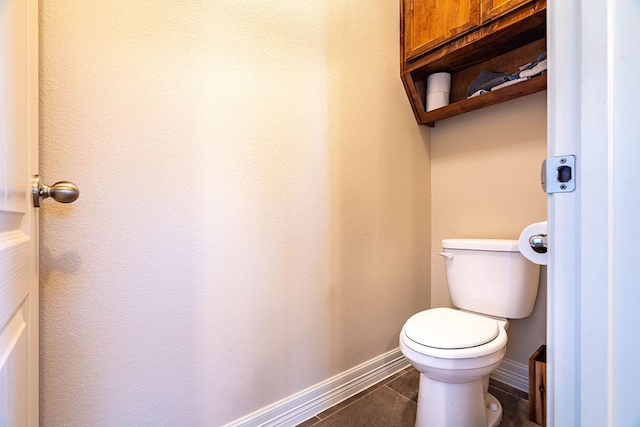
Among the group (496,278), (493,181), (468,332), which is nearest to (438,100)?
(493,181)

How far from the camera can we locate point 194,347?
1017 millimetres

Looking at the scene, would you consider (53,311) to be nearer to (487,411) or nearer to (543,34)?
(487,411)

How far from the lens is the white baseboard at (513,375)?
1.47 metres

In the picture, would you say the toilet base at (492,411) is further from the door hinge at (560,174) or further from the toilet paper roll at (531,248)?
the door hinge at (560,174)

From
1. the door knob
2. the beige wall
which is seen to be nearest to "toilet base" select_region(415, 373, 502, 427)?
the beige wall

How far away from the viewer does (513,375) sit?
1.51 metres

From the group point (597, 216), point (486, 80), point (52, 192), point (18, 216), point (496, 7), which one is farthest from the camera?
point (486, 80)

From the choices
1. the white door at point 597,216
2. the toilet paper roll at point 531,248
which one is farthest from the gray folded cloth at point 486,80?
the white door at point 597,216

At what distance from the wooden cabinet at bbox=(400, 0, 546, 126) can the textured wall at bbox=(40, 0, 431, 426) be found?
167 millimetres

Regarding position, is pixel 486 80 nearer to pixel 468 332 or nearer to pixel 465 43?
pixel 465 43

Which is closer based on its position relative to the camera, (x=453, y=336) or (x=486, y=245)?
(x=453, y=336)

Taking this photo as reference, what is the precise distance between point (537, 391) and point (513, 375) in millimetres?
344

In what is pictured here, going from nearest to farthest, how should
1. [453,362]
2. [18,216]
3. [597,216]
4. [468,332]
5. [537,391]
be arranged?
[597,216]
[18,216]
[453,362]
[468,332]
[537,391]

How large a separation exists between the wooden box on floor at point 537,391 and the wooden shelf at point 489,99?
120cm
